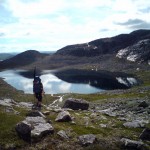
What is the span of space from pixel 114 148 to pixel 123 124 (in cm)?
605

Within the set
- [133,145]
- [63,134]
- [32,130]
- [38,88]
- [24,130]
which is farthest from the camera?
[38,88]

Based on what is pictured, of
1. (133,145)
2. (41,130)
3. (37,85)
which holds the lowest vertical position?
(133,145)

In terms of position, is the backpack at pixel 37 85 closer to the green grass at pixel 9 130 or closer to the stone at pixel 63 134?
the green grass at pixel 9 130

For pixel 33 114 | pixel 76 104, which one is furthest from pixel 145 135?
pixel 76 104

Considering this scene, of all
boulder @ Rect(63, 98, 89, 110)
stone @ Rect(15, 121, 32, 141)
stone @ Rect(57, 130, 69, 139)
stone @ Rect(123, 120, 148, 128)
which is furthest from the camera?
boulder @ Rect(63, 98, 89, 110)

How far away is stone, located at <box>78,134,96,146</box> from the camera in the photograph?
74.3 feet

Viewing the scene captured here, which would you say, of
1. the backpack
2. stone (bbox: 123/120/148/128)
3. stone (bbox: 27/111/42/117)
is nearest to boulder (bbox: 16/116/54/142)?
stone (bbox: 27/111/42/117)

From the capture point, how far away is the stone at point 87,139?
22650 millimetres

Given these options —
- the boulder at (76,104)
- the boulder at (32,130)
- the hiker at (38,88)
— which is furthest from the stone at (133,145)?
the boulder at (76,104)

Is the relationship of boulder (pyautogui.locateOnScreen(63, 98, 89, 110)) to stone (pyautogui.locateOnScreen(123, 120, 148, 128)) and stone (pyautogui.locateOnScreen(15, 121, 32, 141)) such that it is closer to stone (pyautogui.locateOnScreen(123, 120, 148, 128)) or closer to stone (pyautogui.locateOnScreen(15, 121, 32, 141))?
stone (pyautogui.locateOnScreen(123, 120, 148, 128))

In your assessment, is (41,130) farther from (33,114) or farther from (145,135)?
(145,135)

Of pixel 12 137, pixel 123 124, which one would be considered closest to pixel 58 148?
pixel 12 137

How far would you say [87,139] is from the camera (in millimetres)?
23109

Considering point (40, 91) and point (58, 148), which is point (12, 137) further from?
point (40, 91)
